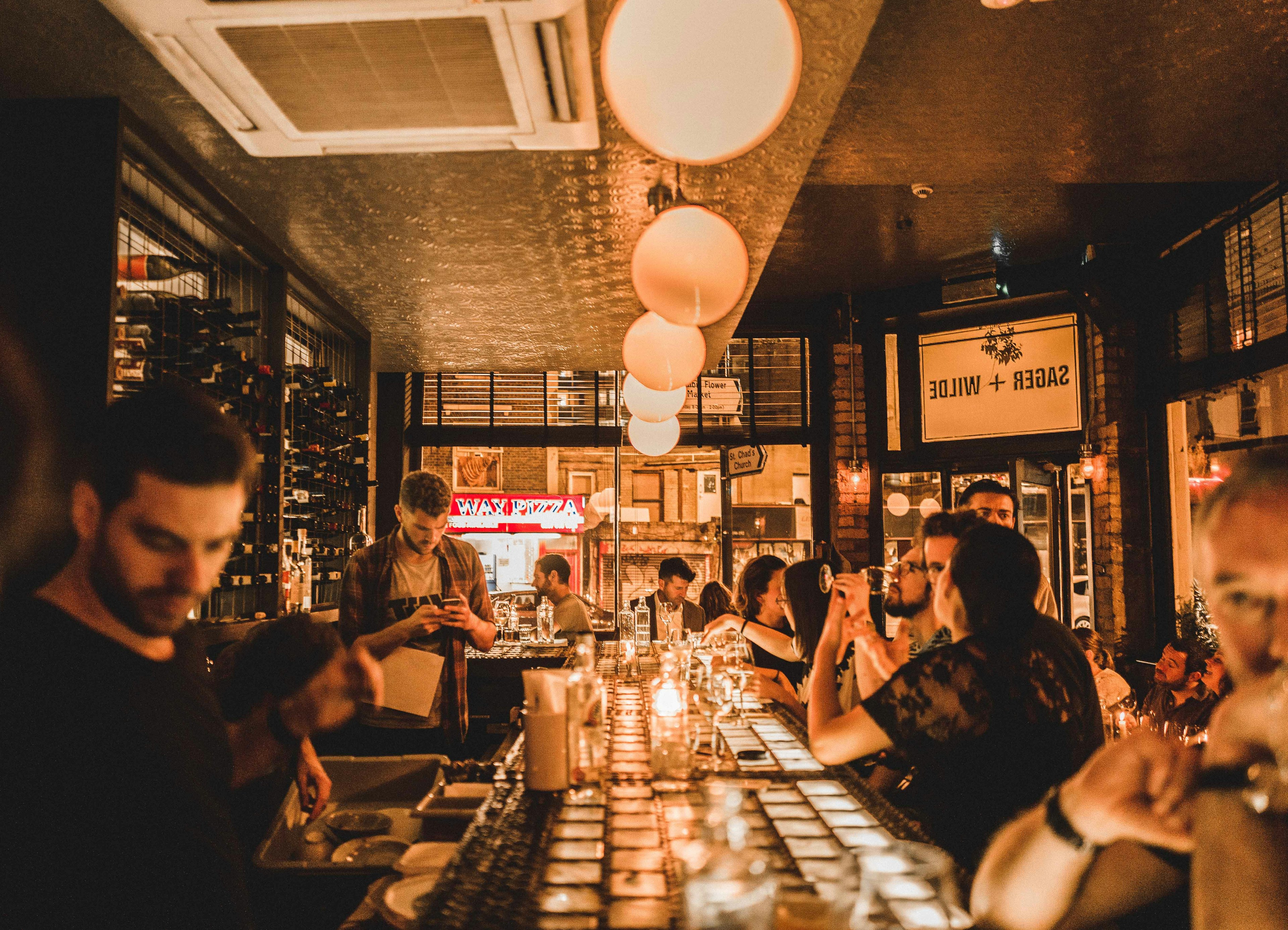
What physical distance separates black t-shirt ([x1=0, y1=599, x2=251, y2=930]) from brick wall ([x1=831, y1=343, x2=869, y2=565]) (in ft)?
23.5

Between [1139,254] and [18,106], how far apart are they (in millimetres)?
6846

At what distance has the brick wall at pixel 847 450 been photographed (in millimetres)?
8000

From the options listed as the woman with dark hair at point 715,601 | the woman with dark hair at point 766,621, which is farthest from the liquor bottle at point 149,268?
the woman with dark hair at point 715,601

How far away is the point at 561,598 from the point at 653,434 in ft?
4.96

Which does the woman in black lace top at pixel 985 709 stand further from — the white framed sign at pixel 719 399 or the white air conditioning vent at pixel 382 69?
the white framed sign at pixel 719 399

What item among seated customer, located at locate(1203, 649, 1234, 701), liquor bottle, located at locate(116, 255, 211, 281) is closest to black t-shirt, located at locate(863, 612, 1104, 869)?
seated customer, located at locate(1203, 649, 1234, 701)

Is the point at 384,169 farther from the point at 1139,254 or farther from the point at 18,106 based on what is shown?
the point at 1139,254

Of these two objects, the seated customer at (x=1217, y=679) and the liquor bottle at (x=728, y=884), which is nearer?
the liquor bottle at (x=728, y=884)

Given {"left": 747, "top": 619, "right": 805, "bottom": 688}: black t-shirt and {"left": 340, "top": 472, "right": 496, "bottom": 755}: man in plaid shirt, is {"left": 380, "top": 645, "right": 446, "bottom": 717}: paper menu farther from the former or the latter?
{"left": 747, "top": 619, "right": 805, "bottom": 688}: black t-shirt

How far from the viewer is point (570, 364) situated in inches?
269

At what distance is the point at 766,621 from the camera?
13.7ft

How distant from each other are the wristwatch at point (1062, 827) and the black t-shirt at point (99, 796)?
45.2 inches

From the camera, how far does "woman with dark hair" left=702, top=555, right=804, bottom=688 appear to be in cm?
387

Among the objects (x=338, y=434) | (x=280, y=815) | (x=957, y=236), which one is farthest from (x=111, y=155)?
(x=957, y=236)
